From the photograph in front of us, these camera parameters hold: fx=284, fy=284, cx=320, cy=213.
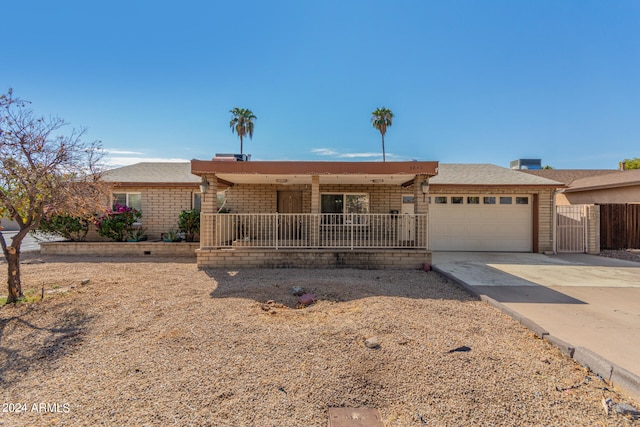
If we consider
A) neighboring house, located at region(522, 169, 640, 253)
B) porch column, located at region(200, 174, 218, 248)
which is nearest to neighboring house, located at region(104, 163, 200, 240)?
porch column, located at region(200, 174, 218, 248)

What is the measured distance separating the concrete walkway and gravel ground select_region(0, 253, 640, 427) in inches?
9.2

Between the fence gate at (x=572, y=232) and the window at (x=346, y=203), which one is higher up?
the window at (x=346, y=203)

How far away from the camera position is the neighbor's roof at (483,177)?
34.6 ft

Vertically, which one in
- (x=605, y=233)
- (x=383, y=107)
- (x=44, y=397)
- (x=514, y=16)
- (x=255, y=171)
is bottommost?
(x=44, y=397)

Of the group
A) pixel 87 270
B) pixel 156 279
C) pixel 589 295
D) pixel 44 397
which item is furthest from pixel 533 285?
pixel 87 270

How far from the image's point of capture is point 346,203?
1143 centimetres

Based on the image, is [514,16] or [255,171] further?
[514,16]

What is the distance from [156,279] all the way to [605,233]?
636 inches

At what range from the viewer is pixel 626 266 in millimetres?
8430

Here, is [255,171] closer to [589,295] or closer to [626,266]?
[589,295]

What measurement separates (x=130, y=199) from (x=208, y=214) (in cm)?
583

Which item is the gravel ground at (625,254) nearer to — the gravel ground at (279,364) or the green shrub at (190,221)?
the gravel ground at (279,364)

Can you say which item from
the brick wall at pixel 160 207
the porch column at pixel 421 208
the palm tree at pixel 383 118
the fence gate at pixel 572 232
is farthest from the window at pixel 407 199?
the palm tree at pixel 383 118

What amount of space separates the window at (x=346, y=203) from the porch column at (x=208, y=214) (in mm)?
4696
